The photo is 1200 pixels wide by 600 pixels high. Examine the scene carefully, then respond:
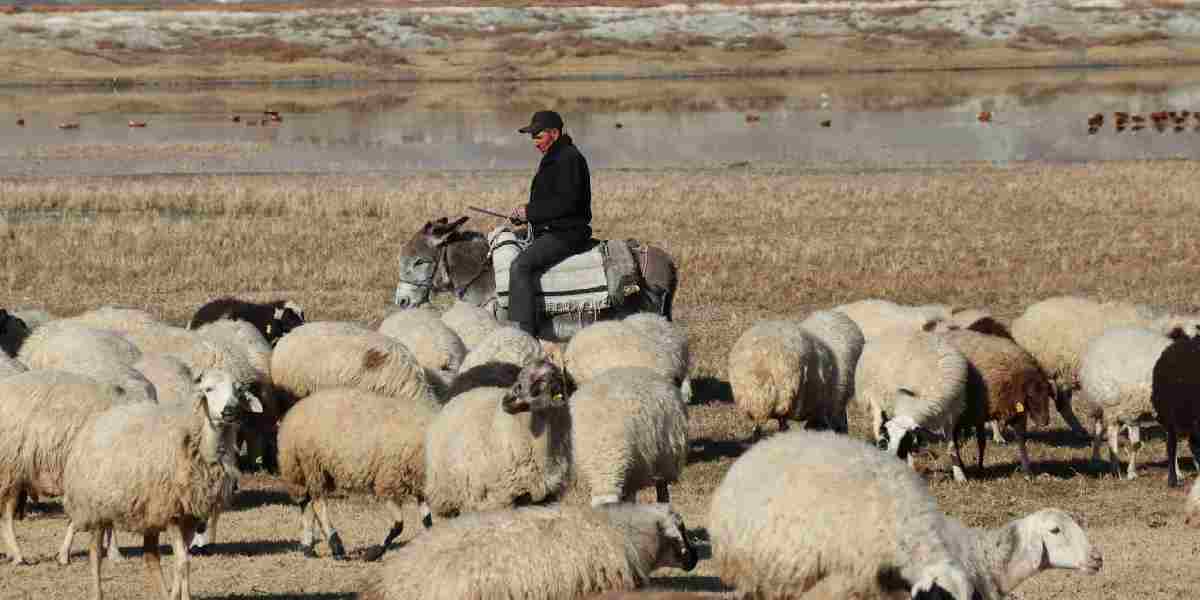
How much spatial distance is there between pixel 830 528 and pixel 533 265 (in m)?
8.10

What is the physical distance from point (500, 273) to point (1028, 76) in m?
83.7

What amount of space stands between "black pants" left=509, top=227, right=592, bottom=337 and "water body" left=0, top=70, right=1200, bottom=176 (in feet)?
89.2

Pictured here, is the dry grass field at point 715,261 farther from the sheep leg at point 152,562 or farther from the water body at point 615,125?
the water body at point 615,125

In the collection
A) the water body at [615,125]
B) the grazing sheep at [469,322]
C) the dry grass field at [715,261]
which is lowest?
the water body at [615,125]

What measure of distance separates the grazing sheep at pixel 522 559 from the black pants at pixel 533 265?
25.1 feet

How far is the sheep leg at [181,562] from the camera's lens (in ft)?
31.2

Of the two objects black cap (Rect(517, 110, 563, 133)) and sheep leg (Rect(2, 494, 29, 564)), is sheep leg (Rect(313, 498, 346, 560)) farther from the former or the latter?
black cap (Rect(517, 110, 563, 133))

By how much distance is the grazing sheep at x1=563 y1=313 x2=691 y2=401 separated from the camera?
14.3m

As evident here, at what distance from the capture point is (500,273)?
57.0 feet

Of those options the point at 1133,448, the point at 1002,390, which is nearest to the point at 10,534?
the point at 1002,390

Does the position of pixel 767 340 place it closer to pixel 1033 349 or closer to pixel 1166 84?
pixel 1033 349

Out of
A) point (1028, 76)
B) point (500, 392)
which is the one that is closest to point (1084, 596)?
point (500, 392)

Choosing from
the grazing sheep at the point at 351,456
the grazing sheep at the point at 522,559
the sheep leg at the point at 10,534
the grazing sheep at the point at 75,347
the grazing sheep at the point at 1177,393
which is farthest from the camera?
the grazing sheep at the point at 75,347

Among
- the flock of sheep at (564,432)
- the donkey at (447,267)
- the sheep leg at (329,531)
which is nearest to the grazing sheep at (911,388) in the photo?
the flock of sheep at (564,432)
